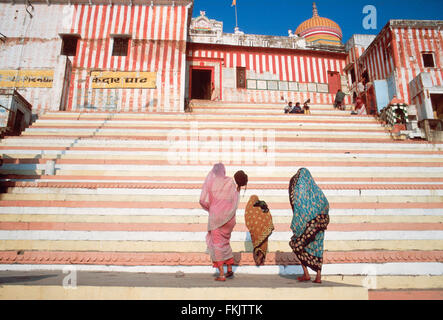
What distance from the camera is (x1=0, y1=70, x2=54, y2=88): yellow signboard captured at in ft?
41.7

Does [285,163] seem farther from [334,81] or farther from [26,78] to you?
[26,78]

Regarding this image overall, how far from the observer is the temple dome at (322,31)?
104ft

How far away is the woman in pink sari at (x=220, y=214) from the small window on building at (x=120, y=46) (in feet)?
40.4

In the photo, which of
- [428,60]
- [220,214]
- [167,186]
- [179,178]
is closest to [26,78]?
[179,178]

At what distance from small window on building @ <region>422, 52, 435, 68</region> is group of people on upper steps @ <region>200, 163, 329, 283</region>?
1449cm

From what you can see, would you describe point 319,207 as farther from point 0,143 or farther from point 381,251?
point 0,143

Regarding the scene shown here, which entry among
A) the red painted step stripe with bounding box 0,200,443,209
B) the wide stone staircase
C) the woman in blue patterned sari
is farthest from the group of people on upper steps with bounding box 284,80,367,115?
the woman in blue patterned sari

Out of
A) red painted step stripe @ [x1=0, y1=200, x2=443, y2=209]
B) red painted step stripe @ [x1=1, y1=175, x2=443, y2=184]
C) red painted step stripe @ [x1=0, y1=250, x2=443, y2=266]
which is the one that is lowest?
red painted step stripe @ [x1=0, y1=250, x2=443, y2=266]

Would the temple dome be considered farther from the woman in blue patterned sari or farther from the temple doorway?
the woman in blue patterned sari

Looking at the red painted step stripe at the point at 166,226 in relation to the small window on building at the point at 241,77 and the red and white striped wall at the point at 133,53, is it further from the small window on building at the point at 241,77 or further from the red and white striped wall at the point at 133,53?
the small window on building at the point at 241,77

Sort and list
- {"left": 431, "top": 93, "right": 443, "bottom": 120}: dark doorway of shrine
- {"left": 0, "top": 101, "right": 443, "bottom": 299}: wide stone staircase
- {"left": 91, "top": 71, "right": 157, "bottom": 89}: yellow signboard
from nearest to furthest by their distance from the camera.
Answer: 1. {"left": 0, "top": 101, "right": 443, "bottom": 299}: wide stone staircase
2. {"left": 431, "top": 93, "right": 443, "bottom": 120}: dark doorway of shrine
3. {"left": 91, "top": 71, "right": 157, "bottom": 89}: yellow signboard

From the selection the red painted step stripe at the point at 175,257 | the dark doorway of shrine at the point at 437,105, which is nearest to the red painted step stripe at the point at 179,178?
the red painted step stripe at the point at 175,257

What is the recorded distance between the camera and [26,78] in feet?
42.1

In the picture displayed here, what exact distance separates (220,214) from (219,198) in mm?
223
